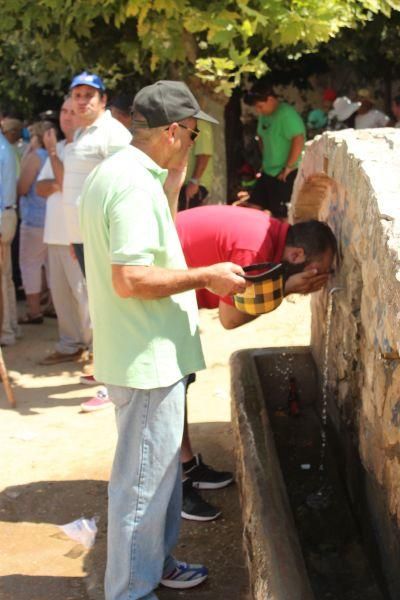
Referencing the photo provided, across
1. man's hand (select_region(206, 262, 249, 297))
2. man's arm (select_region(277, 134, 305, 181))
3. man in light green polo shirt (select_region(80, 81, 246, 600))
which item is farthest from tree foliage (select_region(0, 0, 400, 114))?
man's hand (select_region(206, 262, 249, 297))

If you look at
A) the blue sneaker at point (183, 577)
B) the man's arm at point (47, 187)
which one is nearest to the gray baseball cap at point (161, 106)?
the blue sneaker at point (183, 577)

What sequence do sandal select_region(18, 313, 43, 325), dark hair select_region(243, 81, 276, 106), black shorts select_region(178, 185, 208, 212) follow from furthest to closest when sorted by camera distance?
1. sandal select_region(18, 313, 43, 325)
2. dark hair select_region(243, 81, 276, 106)
3. black shorts select_region(178, 185, 208, 212)

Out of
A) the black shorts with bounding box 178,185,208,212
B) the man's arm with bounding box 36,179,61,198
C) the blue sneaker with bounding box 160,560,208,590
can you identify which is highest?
the man's arm with bounding box 36,179,61,198

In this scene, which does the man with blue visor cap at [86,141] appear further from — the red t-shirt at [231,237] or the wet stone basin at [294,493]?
the red t-shirt at [231,237]

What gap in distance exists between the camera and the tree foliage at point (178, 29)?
259 inches

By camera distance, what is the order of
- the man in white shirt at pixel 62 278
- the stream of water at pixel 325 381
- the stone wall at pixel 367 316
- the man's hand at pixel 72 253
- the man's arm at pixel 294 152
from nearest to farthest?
the stone wall at pixel 367 316, the stream of water at pixel 325 381, the man's hand at pixel 72 253, the man in white shirt at pixel 62 278, the man's arm at pixel 294 152

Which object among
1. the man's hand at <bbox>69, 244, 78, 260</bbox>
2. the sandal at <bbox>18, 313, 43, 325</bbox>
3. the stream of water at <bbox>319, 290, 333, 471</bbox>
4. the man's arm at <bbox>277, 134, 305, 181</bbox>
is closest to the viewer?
the stream of water at <bbox>319, 290, 333, 471</bbox>

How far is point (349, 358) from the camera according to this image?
4.13m

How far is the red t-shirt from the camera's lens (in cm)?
387

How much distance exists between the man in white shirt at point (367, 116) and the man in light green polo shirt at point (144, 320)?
7239 millimetres

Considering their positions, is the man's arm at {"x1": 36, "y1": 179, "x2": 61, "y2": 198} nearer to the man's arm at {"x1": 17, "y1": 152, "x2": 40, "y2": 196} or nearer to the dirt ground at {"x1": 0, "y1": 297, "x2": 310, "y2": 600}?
the man's arm at {"x1": 17, "y1": 152, "x2": 40, "y2": 196}

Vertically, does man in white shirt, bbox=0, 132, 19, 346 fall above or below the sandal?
above

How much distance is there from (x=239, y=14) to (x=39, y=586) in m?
4.50

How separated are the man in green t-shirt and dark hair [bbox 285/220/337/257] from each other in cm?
430
